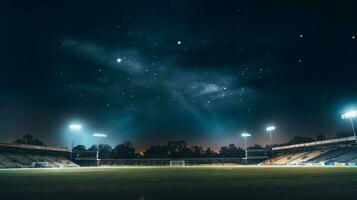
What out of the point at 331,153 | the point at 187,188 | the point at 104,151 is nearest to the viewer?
the point at 187,188

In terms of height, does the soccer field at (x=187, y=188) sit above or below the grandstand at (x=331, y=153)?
above

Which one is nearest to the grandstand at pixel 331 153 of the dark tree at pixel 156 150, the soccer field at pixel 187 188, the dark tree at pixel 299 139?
the soccer field at pixel 187 188

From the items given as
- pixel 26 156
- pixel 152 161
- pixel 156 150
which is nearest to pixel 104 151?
pixel 156 150

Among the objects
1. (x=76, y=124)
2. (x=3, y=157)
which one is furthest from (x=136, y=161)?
(x=3, y=157)

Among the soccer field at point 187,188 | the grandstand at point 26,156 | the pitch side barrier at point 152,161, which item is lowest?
the pitch side barrier at point 152,161

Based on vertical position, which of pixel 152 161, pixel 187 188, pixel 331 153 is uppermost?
pixel 187 188

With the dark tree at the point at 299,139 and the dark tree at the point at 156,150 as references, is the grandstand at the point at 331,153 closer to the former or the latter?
the dark tree at the point at 156,150

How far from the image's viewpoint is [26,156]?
226 feet

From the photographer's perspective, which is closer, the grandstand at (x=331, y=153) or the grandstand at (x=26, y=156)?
the grandstand at (x=331, y=153)

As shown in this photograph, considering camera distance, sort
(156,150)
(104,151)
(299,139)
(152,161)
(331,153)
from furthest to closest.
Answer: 1. (299,139)
2. (104,151)
3. (156,150)
4. (152,161)
5. (331,153)

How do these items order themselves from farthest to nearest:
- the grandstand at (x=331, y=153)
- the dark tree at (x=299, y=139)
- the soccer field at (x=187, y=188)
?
the dark tree at (x=299, y=139), the grandstand at (x=331, y=153), the soccer field at (x=187, y=188)

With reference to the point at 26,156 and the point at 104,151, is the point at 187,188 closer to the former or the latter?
the point at 26,156

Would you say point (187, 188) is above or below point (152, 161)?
above

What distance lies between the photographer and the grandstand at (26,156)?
59.7 metres
